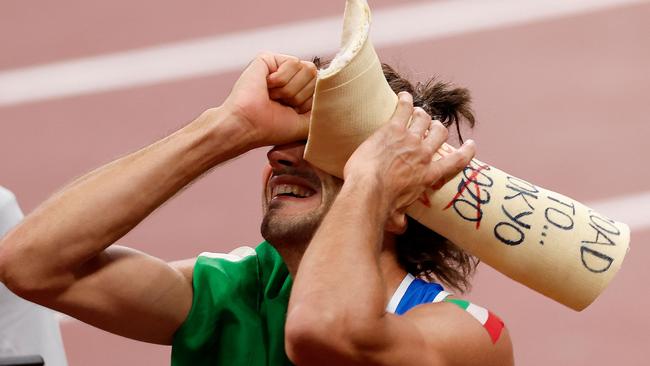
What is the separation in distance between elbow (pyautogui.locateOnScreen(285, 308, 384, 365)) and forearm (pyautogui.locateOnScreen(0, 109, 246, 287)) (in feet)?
1.70

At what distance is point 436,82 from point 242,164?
2.42m

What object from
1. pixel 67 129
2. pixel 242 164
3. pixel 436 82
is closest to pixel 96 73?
pixel 67 129

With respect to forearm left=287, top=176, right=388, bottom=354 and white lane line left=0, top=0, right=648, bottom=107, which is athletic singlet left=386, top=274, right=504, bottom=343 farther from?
white lane line left=0, top=0, right=648, bottom=107

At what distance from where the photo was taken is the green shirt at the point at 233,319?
324cm

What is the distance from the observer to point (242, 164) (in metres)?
5.78

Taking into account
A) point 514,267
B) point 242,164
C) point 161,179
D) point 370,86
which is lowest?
point 242,164

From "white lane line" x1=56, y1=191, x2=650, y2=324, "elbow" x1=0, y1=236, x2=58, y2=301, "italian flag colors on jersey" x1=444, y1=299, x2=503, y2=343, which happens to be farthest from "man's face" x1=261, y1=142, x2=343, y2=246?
"white lane line" x1=56, y1=191, x2=650, y2=324

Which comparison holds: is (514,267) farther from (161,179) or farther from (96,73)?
(96,73)

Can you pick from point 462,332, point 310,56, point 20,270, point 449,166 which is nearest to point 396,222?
point 449,166

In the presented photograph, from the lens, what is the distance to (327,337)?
2.69 m

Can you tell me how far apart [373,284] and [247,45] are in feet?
11.4

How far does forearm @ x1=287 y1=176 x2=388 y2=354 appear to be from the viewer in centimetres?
271

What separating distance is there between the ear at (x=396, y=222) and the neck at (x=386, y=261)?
2.5 inches

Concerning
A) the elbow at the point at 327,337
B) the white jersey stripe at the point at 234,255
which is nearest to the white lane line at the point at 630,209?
the white jersey stripe at the point at 234,255
